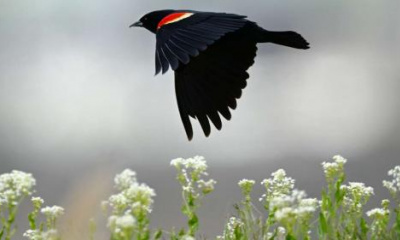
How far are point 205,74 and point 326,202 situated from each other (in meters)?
2.48

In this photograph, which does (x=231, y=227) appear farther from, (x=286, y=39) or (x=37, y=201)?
(x=286, y=39)

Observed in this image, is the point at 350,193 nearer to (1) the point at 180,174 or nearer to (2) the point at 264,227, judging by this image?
(2) the point at 264,227

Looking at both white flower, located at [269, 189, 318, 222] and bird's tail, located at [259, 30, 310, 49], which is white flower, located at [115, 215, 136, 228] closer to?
white flower, located at [269, 189, 318, 222]

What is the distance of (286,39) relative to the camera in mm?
4801

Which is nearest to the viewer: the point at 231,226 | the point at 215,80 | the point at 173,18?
the point at 231,226

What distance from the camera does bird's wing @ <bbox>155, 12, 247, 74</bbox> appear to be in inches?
A: 133

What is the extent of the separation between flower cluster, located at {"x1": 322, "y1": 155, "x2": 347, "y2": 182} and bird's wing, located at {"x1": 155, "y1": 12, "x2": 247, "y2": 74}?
1001 millimetres

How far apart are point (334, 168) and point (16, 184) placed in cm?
120

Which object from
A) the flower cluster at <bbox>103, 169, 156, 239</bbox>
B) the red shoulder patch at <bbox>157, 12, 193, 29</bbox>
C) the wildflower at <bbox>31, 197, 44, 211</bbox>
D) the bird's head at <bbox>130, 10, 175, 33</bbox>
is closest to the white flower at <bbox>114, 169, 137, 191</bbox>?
the flower cluster at <bbox>103, 169, 156, 239</bbox>

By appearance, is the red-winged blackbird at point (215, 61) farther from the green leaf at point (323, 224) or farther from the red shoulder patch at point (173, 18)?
the green leaf at point (323, 224)

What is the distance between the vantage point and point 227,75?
15.6ft

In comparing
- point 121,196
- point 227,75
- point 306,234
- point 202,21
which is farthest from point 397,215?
point 227,75

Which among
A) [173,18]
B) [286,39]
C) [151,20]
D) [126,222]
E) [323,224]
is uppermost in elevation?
[151,20]

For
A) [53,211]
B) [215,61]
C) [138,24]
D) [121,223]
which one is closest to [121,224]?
[121,223]
